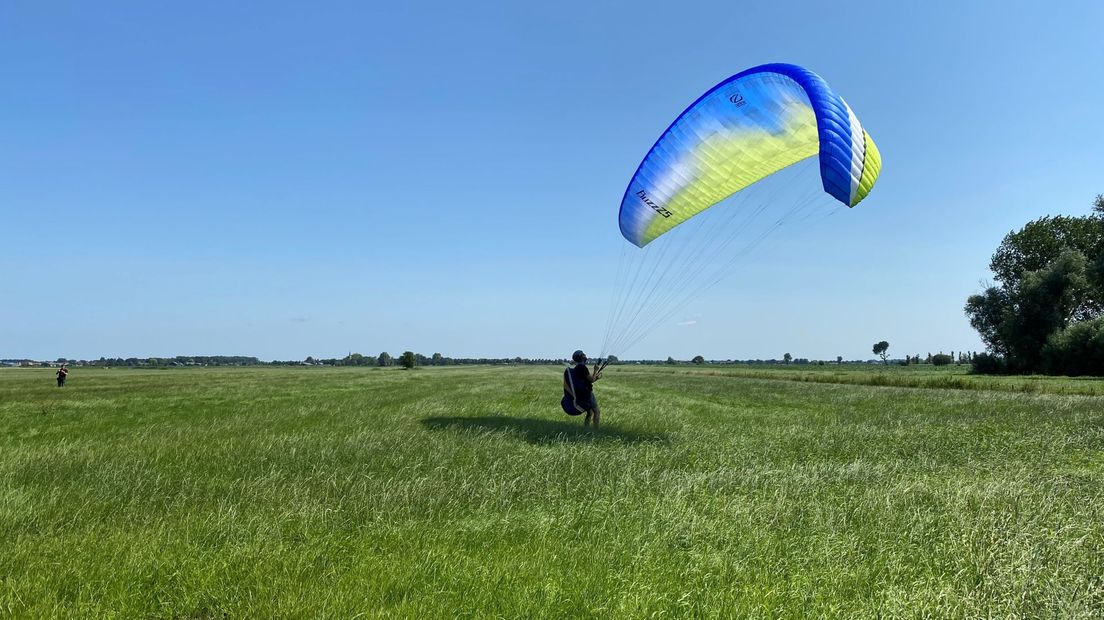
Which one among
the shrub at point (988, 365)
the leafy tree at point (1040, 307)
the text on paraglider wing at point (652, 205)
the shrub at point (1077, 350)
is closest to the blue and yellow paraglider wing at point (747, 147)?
the text on paraglider wing at point (652, 205)

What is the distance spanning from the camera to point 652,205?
1580 centimetres

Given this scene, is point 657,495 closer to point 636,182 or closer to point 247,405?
point 636,182

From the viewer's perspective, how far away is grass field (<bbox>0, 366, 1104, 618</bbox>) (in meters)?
4.46

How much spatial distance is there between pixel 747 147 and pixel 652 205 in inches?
113

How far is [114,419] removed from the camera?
752 inches

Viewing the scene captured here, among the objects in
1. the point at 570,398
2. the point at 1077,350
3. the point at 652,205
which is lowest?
the point at 570,398

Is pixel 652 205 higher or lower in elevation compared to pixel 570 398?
higher

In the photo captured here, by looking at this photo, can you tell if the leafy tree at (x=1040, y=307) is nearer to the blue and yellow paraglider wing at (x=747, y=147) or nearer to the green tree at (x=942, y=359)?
the blue and yellow paraglider wing at (x=747, y=147)

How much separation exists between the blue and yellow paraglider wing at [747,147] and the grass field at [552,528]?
6227 mm

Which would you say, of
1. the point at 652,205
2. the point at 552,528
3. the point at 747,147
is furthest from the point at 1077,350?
the point at 552,528

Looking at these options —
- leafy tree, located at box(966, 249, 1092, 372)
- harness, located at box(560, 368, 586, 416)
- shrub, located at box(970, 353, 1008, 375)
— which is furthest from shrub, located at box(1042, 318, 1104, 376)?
harness, located at box(560, 368, 586, 416)

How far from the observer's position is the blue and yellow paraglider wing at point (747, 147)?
39.0 ft

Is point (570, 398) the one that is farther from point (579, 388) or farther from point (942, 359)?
point (942, 359)

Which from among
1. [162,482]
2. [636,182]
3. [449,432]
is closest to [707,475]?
[449,432]
